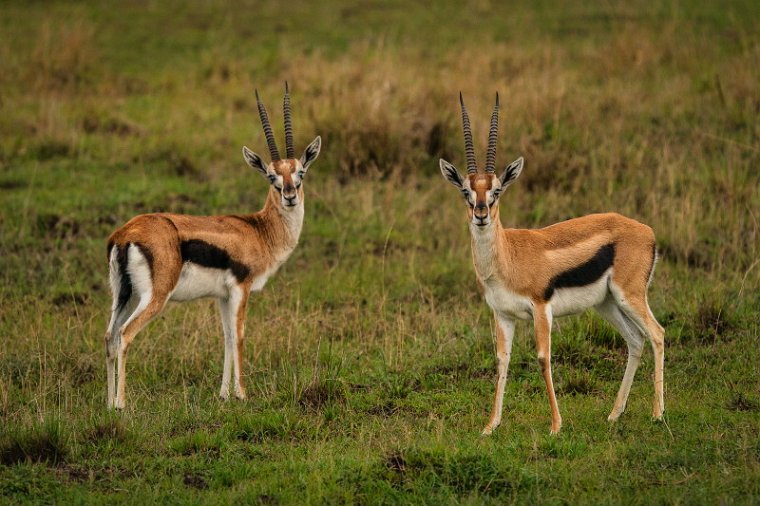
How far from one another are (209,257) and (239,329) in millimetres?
575

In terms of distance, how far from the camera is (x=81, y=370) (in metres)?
7.93

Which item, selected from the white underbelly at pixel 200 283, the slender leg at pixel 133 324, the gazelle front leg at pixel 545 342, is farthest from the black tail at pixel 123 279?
the gazelle front leg at pixel 545 342

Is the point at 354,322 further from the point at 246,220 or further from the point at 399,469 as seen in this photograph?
the point at 399,469

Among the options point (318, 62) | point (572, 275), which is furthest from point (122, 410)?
point (318, 62)

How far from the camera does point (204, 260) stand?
7.66 m

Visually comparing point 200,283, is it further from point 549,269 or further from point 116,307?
point 549,269

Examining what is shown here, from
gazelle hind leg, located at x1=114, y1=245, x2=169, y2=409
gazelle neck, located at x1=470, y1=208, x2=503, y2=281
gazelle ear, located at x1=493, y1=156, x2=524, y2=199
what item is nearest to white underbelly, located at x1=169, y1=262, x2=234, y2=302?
gazelle hind leg, located at x1=114, y1=245, x2=169, y2=409

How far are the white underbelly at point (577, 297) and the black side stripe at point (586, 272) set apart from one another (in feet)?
0.10

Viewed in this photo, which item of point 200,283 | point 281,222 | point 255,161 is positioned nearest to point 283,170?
point 255,161

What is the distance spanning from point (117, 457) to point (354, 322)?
2.94 meters

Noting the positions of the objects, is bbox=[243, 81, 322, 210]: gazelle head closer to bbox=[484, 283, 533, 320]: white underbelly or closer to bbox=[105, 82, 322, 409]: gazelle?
bbox=[105, 82, 322, 409]: gazelle

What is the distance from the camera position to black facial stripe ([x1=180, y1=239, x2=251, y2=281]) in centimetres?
757

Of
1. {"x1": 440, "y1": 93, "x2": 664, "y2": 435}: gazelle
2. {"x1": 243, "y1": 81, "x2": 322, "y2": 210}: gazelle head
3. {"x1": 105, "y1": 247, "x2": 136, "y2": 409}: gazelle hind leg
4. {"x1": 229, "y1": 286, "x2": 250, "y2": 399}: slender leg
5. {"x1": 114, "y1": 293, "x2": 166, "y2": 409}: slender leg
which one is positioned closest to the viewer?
{"x1": 440, "y1": 93, "x2": 664, "y2": 435}: gazelle

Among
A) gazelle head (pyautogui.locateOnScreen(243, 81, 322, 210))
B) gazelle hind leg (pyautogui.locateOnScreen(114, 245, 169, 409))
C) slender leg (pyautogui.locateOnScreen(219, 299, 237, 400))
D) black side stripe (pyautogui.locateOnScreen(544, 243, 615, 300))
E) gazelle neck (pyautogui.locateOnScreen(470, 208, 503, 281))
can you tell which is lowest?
slender leg (pyautogui.locateOnScreen(219, 299, 237, 400))
